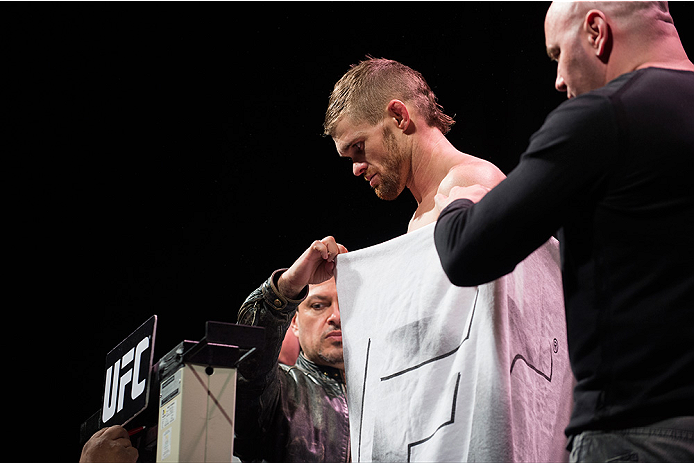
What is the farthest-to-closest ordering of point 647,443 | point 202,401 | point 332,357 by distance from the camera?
point 332,357 → point 202,401 → point 647,443

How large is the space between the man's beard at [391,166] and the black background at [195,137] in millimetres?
1450

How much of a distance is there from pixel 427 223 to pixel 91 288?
2.12 m

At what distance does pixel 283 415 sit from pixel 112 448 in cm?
72

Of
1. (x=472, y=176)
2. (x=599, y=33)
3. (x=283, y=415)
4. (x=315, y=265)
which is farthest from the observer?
(x=283, y=415)

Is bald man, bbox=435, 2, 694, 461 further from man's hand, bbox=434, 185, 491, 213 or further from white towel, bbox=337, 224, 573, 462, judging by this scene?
white towel, bbox=337, 224, 573, 462

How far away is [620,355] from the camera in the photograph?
76 cm

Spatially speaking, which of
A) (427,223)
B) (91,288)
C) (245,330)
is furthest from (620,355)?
(91,288)

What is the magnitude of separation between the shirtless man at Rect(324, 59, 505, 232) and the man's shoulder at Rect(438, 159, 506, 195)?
0.09m

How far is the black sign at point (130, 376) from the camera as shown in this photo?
4.61ft

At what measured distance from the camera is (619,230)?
800mm

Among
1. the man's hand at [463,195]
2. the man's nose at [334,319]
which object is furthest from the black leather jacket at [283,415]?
the man's hand at [463,195]

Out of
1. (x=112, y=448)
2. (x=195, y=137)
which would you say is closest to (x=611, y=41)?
(x=112, y=448)

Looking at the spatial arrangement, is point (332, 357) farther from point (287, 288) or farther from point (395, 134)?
point (395, 134)

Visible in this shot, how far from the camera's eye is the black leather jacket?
2088mm
